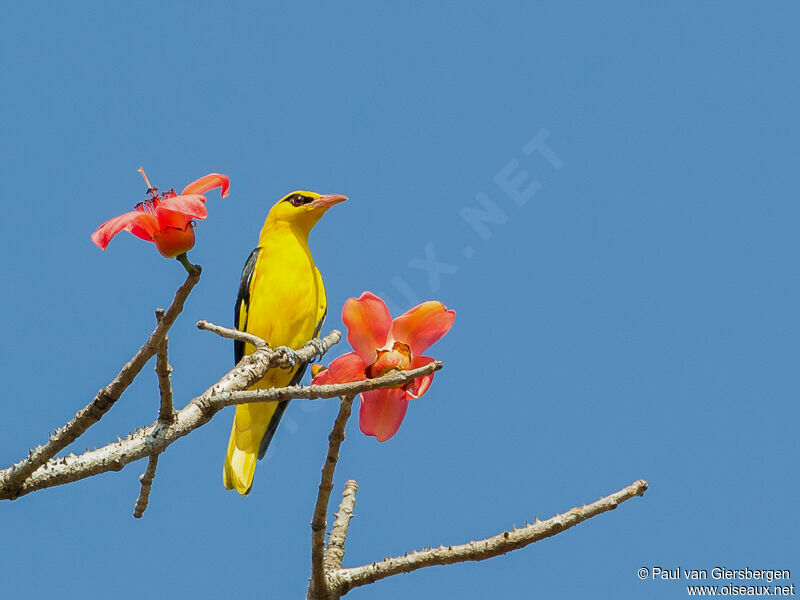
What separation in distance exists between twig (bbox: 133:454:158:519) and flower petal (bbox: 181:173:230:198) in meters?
1.13

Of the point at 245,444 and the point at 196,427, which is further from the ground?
the point at 245,444

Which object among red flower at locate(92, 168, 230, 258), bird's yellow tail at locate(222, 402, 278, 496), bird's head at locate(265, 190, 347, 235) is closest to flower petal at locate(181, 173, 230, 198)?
red flower at locate(92, 168, 230, 258)

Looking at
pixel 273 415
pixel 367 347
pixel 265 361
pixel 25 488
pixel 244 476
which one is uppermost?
pixel 273 415

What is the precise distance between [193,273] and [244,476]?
390 cm

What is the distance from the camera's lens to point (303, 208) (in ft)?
24.6

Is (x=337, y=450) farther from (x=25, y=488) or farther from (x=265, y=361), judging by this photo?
(x=25, y=488)

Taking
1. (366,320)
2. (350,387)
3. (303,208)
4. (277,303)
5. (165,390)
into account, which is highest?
(303,208)

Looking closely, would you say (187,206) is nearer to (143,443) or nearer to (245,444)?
(143,443)

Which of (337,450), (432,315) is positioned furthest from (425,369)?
(337,450)

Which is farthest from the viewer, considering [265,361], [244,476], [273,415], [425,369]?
[273,415]

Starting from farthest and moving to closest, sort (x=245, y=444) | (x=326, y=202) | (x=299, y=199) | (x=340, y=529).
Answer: (x=299, y=199)
(x=326, y=202)
(x=245, y=444)
(x=340, y=529)

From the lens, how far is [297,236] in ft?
24.9

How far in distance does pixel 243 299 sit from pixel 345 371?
14.6 ft

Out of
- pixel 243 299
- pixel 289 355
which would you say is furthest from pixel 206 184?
pixel 243 299
